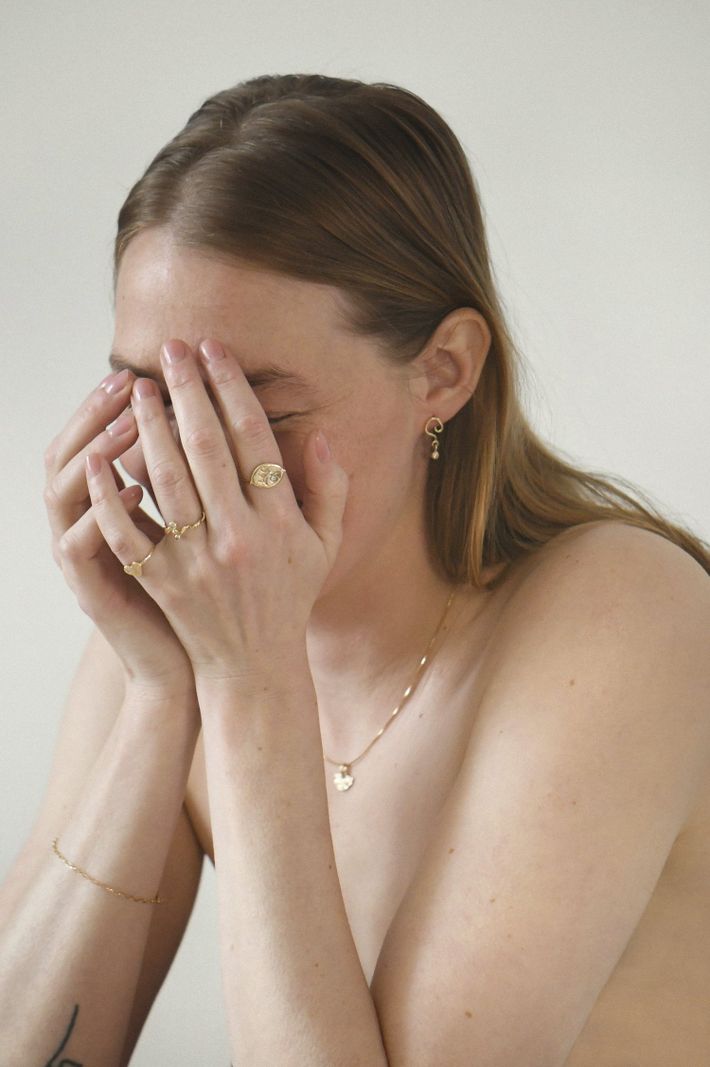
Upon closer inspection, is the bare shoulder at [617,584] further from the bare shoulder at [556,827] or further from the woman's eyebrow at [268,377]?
the woman's eyebrow at [268,377]

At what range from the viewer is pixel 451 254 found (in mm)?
1241

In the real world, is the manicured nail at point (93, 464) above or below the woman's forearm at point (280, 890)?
above

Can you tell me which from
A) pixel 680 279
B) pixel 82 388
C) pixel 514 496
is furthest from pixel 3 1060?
pixel 680 279

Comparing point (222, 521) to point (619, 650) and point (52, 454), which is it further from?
point (619, 650)

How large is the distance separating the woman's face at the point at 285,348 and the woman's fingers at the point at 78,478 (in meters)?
0.03

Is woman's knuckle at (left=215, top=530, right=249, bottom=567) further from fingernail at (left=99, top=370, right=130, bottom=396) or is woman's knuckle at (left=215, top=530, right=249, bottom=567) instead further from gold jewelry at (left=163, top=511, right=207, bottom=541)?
fingernail at (left=99, top=370, right=130, bottom=396)

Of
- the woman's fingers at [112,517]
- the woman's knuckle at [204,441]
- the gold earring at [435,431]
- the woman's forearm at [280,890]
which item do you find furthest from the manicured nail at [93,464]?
the gold earring at [435,431]

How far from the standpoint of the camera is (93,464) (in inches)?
44.1

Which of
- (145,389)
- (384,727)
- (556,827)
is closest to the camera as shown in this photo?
(556,827)

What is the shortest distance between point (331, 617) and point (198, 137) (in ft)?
1.69

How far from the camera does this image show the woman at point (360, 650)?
3.24ft

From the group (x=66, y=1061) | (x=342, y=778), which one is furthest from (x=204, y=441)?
(x=66, y=1061)

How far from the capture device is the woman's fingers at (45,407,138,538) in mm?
1129

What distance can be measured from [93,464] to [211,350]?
156mm
